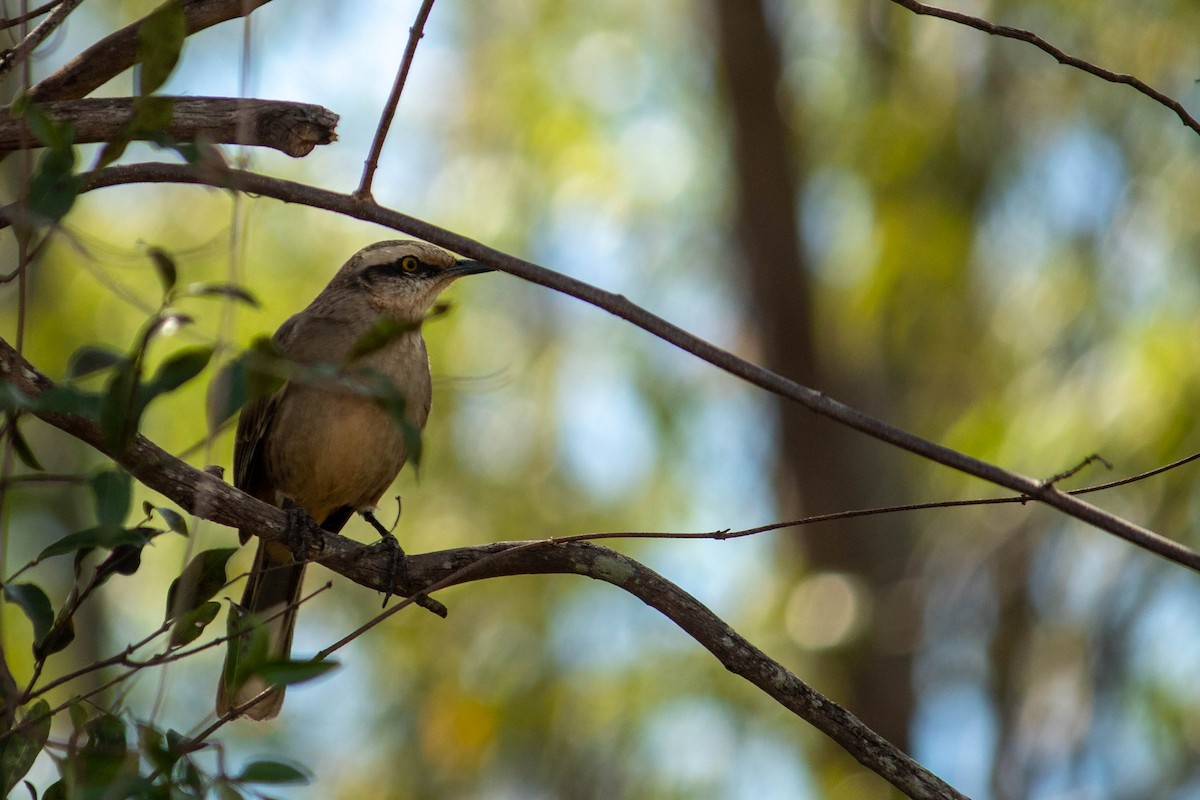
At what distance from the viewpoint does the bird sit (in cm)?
536

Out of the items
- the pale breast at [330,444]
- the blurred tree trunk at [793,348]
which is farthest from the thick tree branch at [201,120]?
the blurred tree trunk at [793,348]

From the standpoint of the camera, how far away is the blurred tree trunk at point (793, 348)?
403 inches

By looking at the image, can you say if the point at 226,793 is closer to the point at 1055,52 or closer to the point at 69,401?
the point at 69,401

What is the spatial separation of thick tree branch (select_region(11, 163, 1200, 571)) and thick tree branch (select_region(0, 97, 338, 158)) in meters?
0.29

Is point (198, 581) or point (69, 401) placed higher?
point (198, 581)

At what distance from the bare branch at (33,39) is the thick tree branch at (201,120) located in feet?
0.48

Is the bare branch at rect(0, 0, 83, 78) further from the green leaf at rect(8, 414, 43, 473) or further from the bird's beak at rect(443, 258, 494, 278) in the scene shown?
the bird's beak at rect(443, 258, 494, 278)

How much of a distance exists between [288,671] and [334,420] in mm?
3035

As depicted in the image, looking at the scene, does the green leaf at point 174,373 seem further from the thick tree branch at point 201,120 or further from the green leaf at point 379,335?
the thick tree branch at point 201,120

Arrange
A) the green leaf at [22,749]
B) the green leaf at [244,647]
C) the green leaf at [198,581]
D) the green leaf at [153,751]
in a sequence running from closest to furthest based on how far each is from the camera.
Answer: the green leaf at [153,751]
the green leaf at [244,647]
the green leaf at [22,749]
the green leaf at [198,581]

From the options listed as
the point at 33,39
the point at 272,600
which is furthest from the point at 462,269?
the point at 33,39

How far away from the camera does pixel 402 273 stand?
19.6ft

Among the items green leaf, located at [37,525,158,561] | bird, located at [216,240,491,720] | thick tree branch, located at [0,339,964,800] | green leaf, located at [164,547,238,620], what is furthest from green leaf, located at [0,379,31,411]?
bird, located at [216,240,491,720]

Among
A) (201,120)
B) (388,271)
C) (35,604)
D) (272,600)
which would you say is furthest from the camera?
(388,271)
